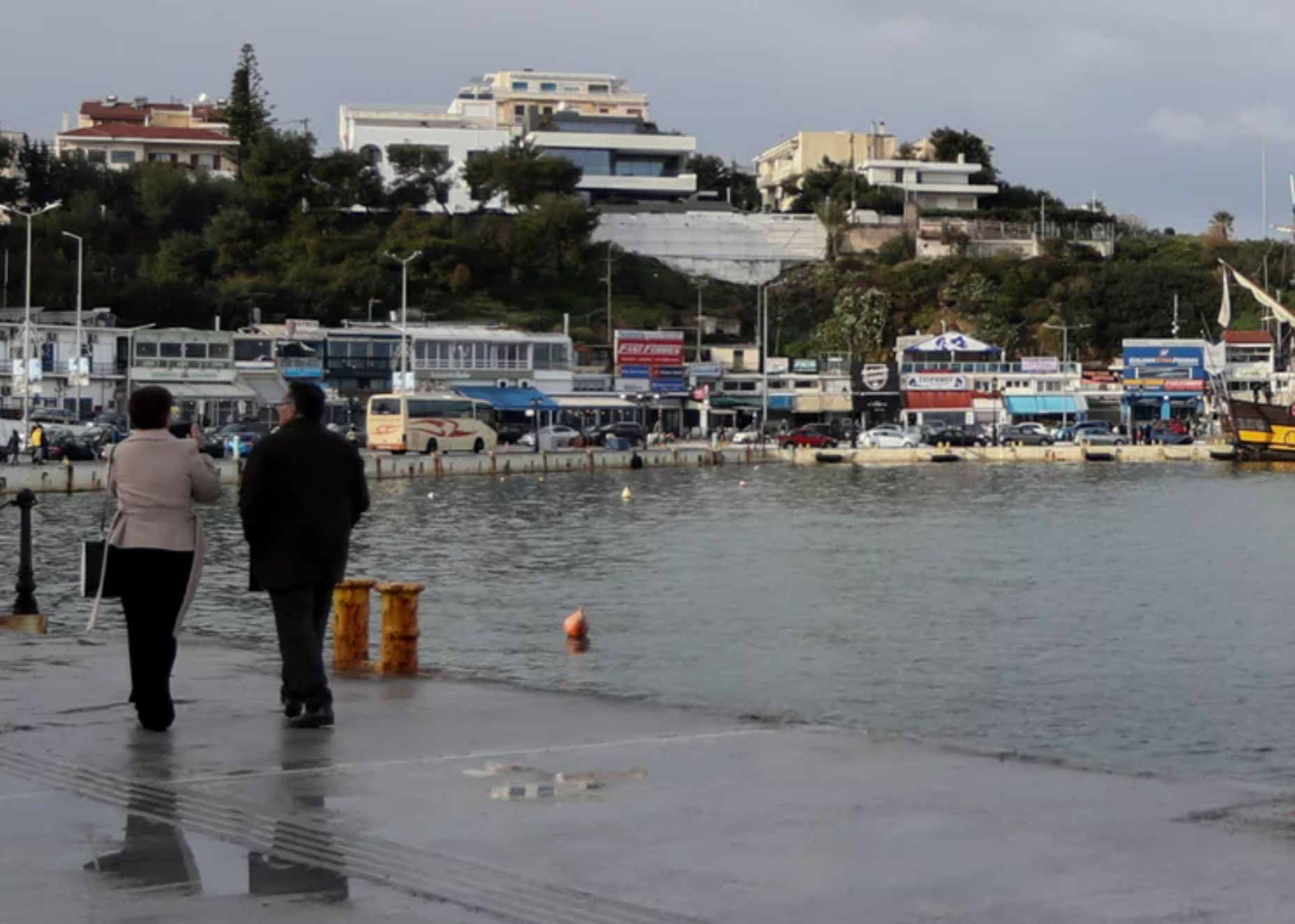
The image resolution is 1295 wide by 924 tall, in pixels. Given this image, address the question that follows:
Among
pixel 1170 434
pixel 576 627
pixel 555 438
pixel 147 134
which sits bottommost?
pixel 576 627

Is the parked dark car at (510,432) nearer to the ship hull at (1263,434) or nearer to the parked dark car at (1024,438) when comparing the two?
the parked dark car at (1024,438)

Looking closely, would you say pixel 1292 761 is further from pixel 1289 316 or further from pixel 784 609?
pixel 1289 316

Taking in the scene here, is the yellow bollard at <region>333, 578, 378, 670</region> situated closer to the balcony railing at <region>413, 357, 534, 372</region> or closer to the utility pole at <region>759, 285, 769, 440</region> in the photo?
the balcony railing at <region>413, 357, 534, 372</region>

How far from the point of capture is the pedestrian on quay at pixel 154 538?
11578 mm

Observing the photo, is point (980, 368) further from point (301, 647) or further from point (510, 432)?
point (301, 647)

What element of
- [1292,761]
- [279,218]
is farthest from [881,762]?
[279,218]

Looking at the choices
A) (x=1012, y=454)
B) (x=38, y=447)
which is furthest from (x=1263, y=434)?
(x=38, y=447)

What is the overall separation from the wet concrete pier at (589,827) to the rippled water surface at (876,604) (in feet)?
10.7

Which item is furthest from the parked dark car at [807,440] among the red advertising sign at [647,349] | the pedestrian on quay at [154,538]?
the pedestrian on quay at [154,538]

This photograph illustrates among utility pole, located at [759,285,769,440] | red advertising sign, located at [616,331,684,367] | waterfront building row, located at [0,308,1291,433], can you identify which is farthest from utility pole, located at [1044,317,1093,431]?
red advertising sign, located at [616,331,684,367]

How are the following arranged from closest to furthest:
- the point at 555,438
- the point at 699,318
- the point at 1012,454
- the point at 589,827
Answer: the point at 589,827, the point at 555,438, the point at 1012,454, the point at 699,318

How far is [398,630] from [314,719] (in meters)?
3.77

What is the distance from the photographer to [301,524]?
11.9 meters

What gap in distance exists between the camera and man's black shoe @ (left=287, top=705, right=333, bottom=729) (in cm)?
1190
